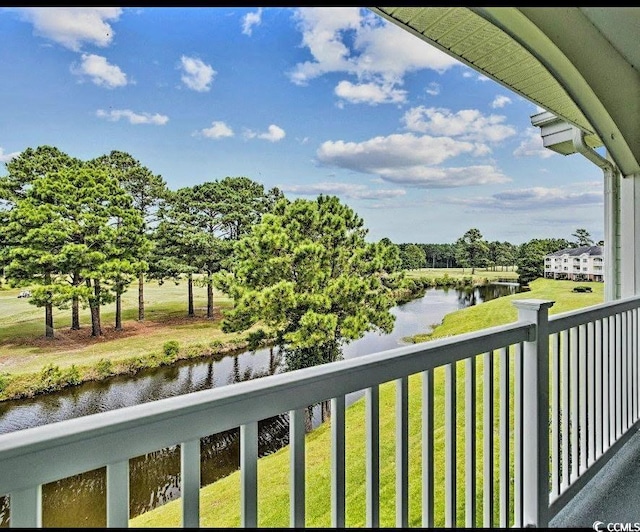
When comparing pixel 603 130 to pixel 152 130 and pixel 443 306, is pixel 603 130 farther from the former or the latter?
pixel 152 130

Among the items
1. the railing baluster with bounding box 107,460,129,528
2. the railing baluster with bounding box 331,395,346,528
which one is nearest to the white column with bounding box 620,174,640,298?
the railing baluster with bounding box 331,395,346,528

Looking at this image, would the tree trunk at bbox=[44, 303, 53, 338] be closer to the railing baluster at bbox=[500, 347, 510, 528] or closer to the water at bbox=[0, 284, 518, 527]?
the water at bbox=[0, 284, 518, 527]

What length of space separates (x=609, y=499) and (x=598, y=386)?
0.50 metres

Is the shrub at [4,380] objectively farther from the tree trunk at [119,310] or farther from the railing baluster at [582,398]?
the railing baluster at [582,398]

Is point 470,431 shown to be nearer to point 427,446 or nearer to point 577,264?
point 427,446

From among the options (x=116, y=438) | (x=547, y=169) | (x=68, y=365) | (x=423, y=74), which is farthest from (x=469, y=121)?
(x=116, y=438)

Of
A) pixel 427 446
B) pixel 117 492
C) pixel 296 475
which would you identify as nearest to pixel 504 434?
pixel 427 446

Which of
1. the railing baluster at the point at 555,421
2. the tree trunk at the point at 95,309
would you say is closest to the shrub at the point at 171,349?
the tree trunk at the point at 95,309

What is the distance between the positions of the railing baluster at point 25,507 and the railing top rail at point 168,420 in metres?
0.02

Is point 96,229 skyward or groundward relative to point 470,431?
skyward

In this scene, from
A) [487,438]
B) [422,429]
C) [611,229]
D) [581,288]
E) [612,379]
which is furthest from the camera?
[611,229]

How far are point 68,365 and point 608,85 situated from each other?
306cm

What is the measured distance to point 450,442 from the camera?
4.42 ft

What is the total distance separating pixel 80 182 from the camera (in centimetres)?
198
